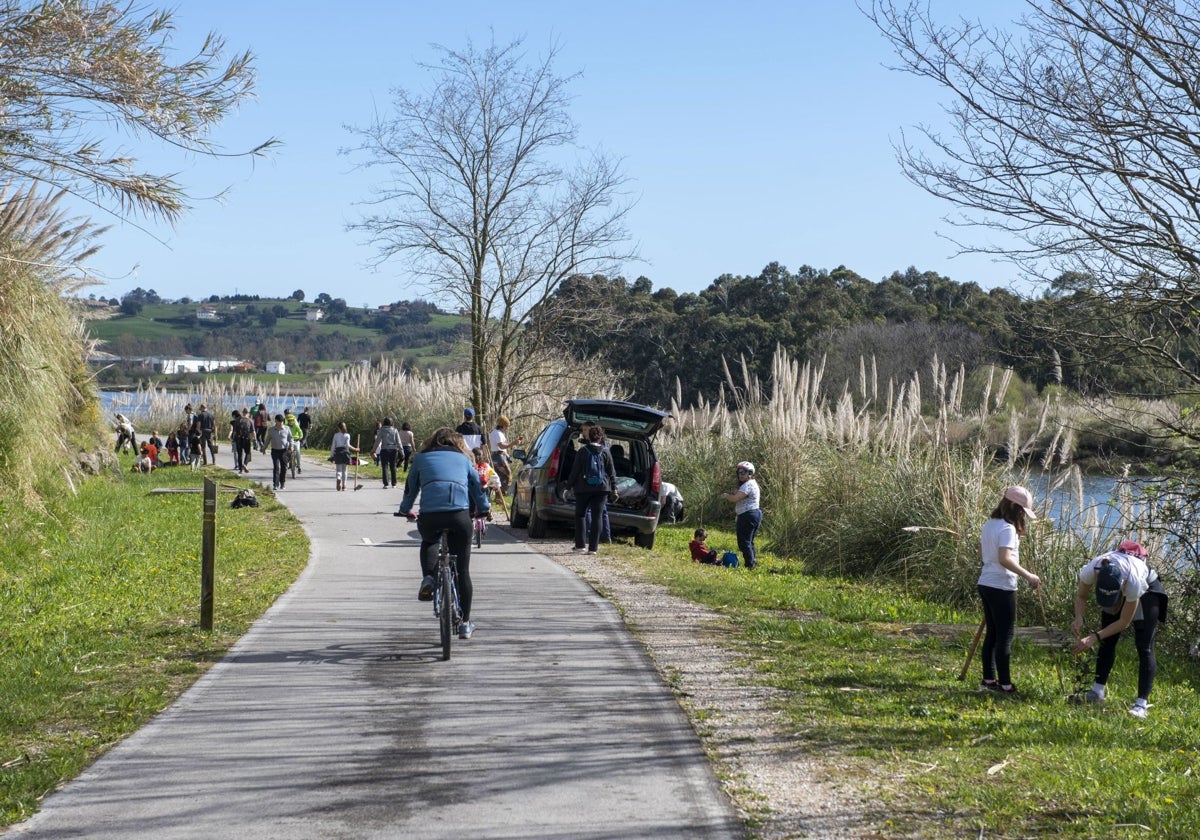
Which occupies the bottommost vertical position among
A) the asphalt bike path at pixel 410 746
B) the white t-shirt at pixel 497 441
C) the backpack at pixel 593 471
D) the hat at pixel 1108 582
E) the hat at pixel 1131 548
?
the asphalt bike path at pixel 410 746

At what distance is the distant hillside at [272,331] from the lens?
4277 inches

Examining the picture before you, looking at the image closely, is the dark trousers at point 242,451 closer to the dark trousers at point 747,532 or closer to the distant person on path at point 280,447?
the distant person on path at point 280,447

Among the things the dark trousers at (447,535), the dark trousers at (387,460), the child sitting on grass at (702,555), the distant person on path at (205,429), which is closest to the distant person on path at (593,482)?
the child sitting on grass at (702,555)

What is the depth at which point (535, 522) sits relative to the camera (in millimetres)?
19016

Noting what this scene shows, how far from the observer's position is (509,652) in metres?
9.71

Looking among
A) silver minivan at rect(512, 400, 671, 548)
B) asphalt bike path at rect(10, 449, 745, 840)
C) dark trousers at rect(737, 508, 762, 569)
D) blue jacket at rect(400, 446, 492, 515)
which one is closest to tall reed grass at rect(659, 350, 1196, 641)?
dark trousers at rect(737, 508, 762, 569)

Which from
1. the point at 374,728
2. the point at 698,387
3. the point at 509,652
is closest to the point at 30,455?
the point at 509,652

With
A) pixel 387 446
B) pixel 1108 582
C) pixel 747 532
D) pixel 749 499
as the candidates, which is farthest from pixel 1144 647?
pixel 387 446

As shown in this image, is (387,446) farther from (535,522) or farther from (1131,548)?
(1131,548)

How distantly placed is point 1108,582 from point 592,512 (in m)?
9.50

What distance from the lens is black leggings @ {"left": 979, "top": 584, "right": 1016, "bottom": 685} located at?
9.03m

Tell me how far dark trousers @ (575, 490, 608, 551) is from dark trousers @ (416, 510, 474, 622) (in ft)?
24.1

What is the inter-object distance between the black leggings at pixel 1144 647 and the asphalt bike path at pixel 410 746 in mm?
3320

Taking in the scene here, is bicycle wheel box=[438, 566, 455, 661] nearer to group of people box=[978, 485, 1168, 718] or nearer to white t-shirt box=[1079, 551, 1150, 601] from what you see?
group of people box=[978, 485, 1168, 718]
